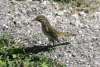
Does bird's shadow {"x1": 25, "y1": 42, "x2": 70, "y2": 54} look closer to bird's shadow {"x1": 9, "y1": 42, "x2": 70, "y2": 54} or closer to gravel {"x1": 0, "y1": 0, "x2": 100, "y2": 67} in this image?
bird's shadow {"x1": 9, "y1": 42, "x2": 70, "y2": 54}

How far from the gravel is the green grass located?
0.25 metres

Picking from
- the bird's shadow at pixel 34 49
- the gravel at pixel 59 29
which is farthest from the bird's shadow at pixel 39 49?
the gravel at pixel 59 29

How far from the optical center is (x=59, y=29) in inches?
233

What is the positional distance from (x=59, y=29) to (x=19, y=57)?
201 cm

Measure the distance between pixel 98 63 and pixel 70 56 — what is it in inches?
35.2

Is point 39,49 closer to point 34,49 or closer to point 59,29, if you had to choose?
point 34,49

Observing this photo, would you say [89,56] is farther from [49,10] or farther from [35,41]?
[49,10]

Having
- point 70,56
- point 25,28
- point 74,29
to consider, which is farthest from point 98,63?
point 25,28

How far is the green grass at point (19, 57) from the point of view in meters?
4.50

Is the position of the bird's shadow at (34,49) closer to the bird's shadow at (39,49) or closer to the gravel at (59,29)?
the bird's shadow at (39,49)

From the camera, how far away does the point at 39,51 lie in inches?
201

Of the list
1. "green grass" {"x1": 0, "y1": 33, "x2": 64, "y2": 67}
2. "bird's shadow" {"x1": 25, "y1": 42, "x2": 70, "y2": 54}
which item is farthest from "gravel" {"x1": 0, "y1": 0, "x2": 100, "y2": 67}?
Result: "green grass" {"x1": 0, "y1": 33, "x2": 64, "y2": 67}

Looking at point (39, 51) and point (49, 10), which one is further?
point (49, 10)

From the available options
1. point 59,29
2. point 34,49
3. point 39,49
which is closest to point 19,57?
point 34,49
